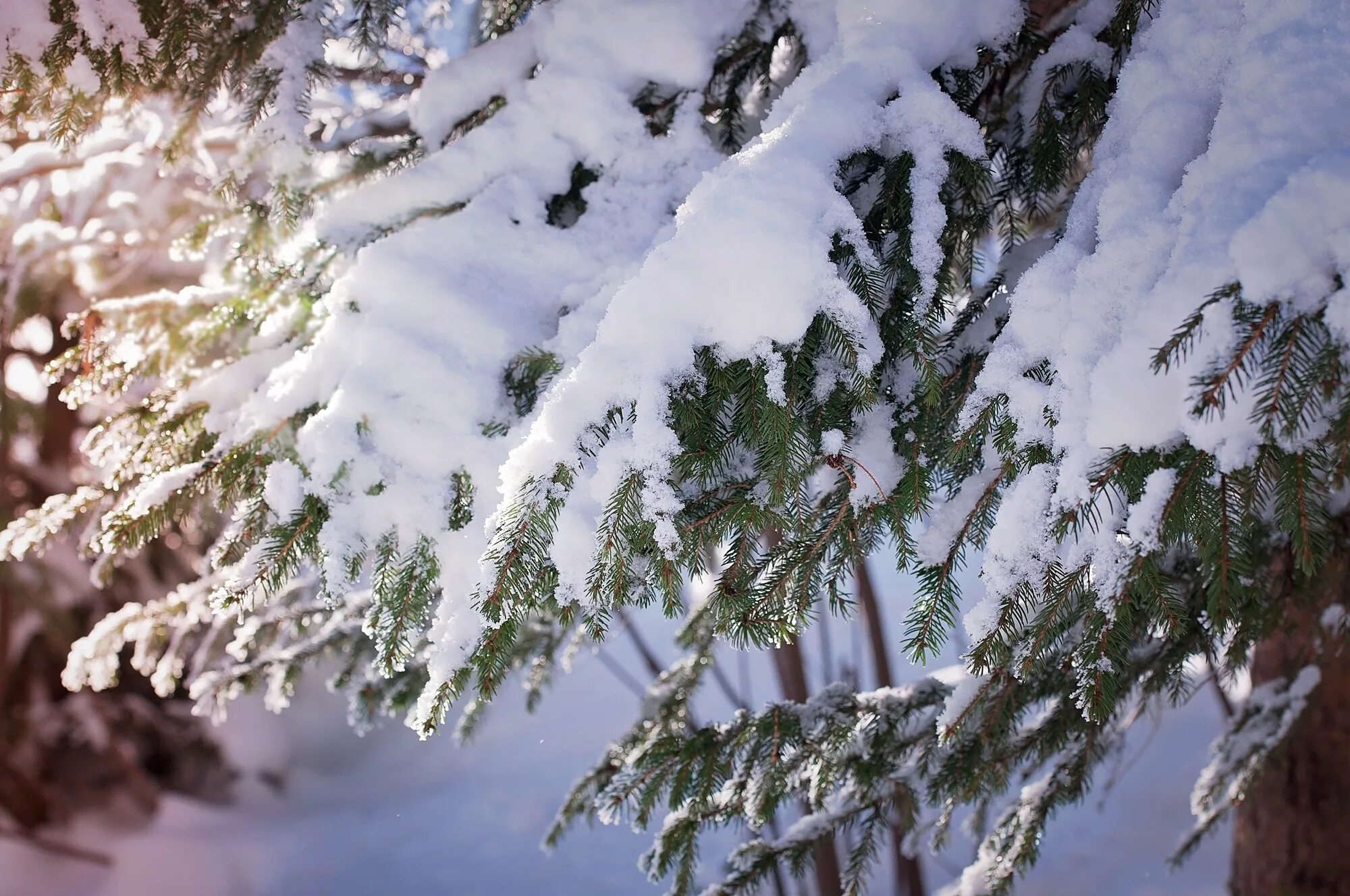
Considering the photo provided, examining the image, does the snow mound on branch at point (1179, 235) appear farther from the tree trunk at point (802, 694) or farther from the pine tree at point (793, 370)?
the tree trunk at point (802, 694)

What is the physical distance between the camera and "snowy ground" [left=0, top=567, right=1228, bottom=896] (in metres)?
4.18

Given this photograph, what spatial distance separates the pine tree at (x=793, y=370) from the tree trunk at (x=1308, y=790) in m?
0.01

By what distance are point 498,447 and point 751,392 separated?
580 mm

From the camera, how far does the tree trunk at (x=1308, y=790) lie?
2340mm

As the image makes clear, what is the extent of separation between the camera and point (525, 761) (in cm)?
548

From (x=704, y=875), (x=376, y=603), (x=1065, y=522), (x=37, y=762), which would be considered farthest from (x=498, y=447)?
(x=37, y=762)

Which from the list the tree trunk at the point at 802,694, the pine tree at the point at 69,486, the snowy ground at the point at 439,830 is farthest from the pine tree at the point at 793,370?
the snowy ground at the point at 439,830

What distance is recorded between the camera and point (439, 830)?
479 cm

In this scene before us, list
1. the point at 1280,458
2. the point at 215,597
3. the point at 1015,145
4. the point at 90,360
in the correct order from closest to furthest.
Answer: the point at 1280,458
the point at 215,597
the point at 1015,145
the point at 90,360

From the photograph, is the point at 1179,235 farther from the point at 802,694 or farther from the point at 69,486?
the point at 69,486

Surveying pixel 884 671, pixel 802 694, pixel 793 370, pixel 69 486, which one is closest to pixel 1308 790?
pixel 802 694

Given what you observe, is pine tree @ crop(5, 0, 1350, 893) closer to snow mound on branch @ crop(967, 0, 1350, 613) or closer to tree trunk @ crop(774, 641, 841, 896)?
snow mound on branch @ crop(967, 0, 1350, 613)

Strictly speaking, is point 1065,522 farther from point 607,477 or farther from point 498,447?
point 498,447

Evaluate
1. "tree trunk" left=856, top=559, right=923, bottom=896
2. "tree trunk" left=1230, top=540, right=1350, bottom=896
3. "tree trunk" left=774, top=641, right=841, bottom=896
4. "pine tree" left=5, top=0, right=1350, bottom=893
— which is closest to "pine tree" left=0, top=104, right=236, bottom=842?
"pine tree" left=5, top=0, right=1350, bottom=893
